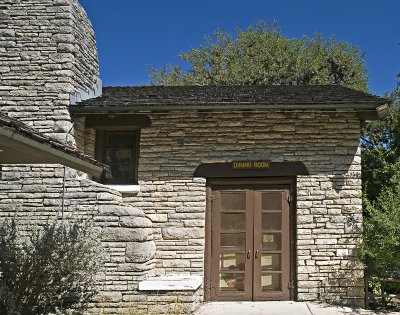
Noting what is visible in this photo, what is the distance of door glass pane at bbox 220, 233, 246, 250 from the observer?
30.5 ft

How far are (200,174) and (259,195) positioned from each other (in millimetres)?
1187

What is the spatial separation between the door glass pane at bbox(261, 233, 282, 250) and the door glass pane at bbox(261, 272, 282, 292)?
1.63ft

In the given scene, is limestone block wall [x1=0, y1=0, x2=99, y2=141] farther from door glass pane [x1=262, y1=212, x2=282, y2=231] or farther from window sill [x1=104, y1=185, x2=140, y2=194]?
door glass pane [x1=262, y1=212, x2=282, y2=231]

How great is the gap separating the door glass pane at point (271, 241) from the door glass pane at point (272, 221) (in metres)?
Answer: 0.13

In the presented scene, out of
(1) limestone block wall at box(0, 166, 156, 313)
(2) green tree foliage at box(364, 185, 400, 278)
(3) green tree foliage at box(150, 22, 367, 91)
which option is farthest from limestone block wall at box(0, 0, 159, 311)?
(3) green tree foliage at box(150, 22, 367, 91)

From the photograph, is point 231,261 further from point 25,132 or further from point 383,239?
point 25,132

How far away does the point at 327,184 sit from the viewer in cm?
924

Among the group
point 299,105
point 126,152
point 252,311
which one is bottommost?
point 252,311

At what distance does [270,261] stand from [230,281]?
0.84m

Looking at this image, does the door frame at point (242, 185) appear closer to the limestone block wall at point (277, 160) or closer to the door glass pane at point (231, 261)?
the limestone block wall at point (277, 160)

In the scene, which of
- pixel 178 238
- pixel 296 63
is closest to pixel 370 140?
pixel 296 63

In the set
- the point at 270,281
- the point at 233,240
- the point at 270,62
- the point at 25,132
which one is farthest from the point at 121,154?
the point at 270,62

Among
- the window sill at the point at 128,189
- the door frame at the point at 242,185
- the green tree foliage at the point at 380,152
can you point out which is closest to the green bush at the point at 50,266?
the window sill at the point at 128,189

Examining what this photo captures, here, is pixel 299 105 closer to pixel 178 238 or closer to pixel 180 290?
pixel 178 238
